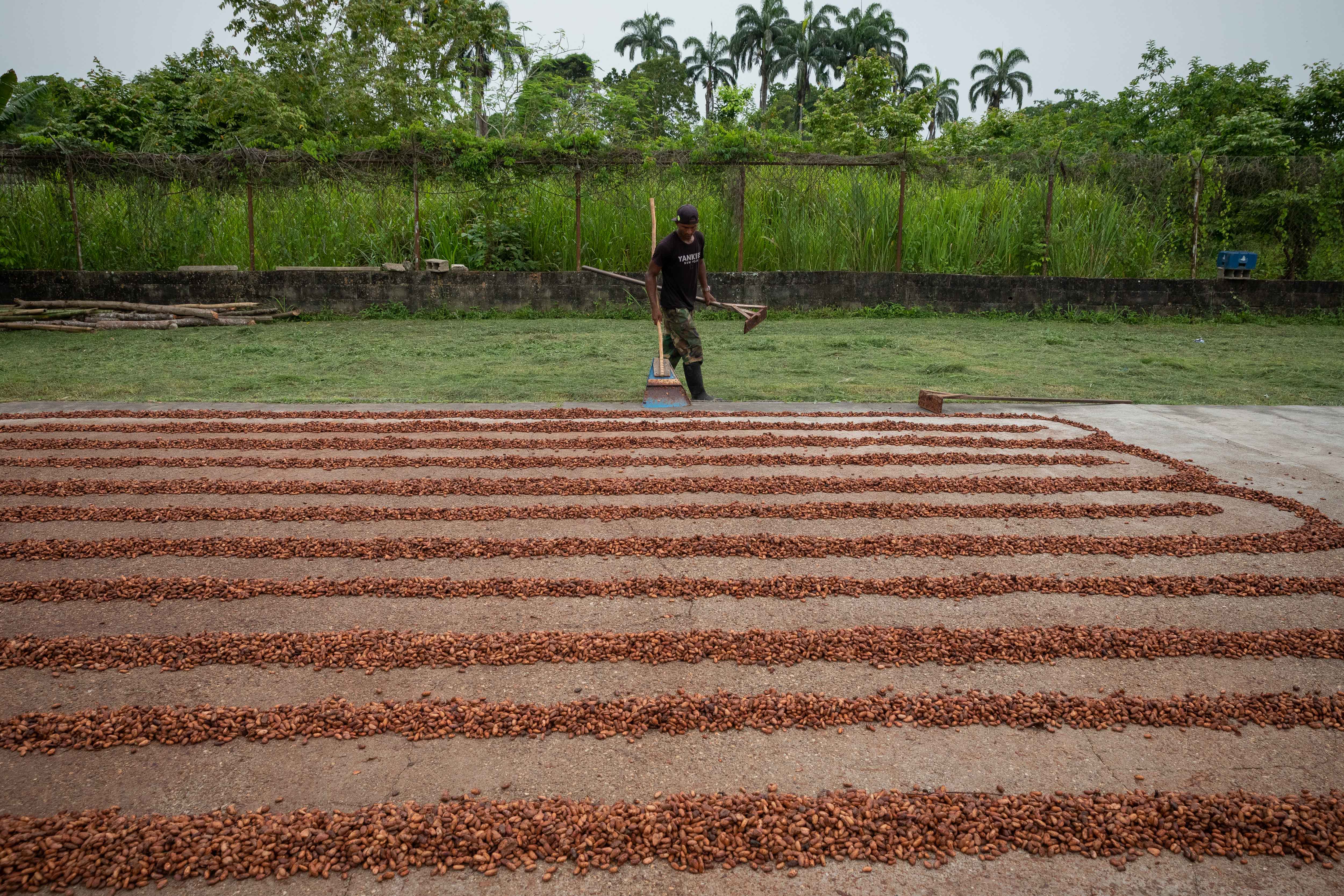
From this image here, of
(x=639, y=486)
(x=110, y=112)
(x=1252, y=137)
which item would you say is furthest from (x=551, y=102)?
(x=639, y=486)

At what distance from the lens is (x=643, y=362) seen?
9.41 meters

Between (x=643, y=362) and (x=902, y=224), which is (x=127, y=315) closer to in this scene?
(x=643, y=362)

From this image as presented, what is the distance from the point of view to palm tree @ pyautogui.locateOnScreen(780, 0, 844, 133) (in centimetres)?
5469

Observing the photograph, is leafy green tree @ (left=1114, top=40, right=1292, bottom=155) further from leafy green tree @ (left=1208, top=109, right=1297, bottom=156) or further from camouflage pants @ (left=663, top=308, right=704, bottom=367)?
camouflage pants @ (left=663, top=308, right=704, bottom=367)

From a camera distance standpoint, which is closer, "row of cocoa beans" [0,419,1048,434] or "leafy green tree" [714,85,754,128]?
"row of cocoa beans" [0,419,1048,434]

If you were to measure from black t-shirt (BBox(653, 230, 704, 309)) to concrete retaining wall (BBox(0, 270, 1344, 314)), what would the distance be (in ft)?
21.1

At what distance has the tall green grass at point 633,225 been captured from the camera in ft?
47.1

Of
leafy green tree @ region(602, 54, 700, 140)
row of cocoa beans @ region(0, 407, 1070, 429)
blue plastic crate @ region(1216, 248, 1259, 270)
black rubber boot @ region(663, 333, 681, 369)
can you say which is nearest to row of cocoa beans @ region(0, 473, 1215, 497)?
row of cocoa beans @ region(0, 407, 1070, 429)

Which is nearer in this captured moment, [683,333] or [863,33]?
[683,333]

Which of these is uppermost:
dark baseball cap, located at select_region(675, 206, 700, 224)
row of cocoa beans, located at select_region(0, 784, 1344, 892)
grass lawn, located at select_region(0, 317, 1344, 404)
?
dark baseball cap, located at select_region(675, 206, 700, 224)

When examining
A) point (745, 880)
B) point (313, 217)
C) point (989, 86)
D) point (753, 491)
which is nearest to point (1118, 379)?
point (753, 491)

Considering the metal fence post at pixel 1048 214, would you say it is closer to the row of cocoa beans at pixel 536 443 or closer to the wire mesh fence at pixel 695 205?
the wire mesh fence at pixel 695 205

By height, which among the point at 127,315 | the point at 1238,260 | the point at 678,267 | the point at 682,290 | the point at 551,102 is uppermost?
the point at 551,102

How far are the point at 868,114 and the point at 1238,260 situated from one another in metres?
17.3
